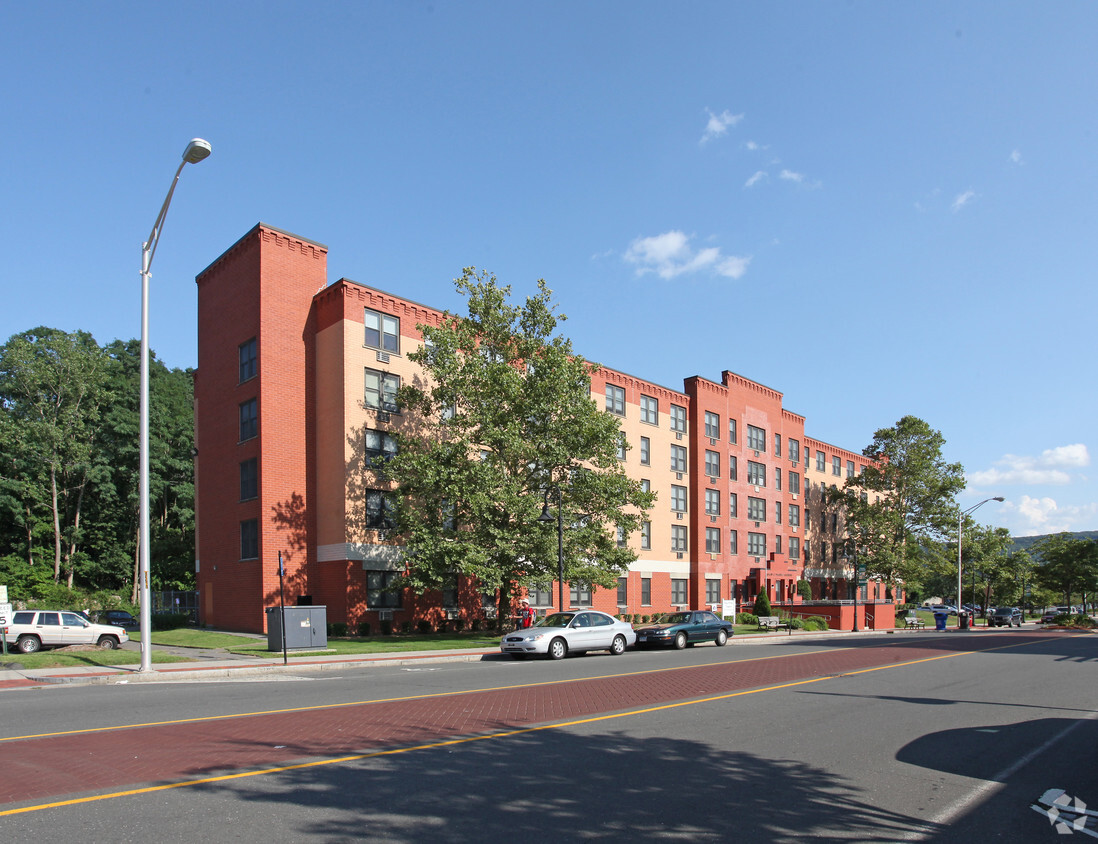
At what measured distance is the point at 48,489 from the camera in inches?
2178

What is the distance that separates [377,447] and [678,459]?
23978 millimetres

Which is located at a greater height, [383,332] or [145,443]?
[383,332]

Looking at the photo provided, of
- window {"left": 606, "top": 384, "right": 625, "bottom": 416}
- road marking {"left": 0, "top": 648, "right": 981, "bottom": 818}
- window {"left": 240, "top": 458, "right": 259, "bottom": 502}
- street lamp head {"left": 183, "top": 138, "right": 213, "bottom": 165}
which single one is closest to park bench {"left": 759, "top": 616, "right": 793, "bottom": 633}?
window {"left": 606, "top": 384, "right": 625, "bottom": 416}

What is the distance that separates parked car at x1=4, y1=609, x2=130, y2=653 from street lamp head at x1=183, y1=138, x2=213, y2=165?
17.1m

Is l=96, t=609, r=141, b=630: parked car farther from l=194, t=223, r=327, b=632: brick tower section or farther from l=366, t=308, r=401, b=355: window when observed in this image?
l=366, t=308, r=401, b=355: window

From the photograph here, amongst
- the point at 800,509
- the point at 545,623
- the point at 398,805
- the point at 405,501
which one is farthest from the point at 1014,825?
the point at 800,509

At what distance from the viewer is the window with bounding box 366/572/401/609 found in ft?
111

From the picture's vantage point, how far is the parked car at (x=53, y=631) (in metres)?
26.2

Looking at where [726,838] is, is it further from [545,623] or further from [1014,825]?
[545,623]

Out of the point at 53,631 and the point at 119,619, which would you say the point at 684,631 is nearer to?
the point at 53,631

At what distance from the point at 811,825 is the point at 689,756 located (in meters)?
2.59

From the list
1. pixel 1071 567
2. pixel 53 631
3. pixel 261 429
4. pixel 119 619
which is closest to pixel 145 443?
pixel 53 631

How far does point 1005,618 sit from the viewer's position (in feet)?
218

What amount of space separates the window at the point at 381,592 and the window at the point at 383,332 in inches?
378
